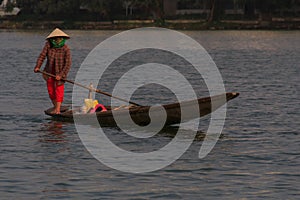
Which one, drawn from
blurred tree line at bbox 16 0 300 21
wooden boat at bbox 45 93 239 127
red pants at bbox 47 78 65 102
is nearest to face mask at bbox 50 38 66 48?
red pants at bbox 47 78 65 102

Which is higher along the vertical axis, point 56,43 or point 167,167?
point 56,43

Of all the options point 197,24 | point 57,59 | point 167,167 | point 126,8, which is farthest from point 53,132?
point 126,8

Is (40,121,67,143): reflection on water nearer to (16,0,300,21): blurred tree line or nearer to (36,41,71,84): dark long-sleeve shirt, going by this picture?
(36,41,71,84): dark long-sleeve shirt

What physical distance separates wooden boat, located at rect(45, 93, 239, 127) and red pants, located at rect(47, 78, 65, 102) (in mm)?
383

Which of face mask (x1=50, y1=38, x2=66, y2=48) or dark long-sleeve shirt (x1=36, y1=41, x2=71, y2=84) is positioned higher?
face mask (x1=50, y1=38, x2=66, y2=48)

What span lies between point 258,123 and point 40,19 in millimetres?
99381

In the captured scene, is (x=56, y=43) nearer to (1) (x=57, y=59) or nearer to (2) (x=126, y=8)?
(1) (x=57, y=59)

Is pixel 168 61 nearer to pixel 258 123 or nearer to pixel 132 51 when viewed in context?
pixel 132 51

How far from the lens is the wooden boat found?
65.0ft

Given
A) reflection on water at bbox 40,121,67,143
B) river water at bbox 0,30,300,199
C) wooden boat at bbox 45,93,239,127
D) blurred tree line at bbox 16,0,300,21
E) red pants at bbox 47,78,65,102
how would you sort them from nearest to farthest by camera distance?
river water at bbox 0,30,300,199 → wooden boat at bbox 45,93,239,127 → reflection on water at bbox 40,121,67,143 → red pants at bbox 47,78,65,102 → blurred tree line at bbox 16,0,300,21

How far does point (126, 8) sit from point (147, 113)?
9749cm

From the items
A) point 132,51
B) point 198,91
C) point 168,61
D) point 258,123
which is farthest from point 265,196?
point 132,51

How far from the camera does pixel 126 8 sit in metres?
117

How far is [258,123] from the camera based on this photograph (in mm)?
23516
